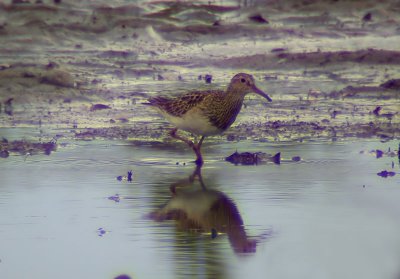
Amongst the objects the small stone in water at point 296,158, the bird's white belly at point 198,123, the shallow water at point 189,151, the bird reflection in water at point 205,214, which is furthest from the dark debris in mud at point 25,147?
the small stone in water at point 296,158

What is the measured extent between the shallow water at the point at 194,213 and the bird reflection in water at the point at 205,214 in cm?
3

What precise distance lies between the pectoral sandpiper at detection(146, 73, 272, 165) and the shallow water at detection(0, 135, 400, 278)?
30 centimetres

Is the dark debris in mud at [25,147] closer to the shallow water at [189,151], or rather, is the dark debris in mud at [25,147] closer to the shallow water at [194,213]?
the shallow water at [189,151]

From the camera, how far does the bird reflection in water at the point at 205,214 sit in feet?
27.6

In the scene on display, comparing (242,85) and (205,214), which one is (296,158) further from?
(205,214)

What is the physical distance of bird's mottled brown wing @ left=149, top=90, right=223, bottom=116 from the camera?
41.0 ft

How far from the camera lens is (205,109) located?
12383mm

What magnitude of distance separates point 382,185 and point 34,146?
4225 mm

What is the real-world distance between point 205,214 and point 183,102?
353 centimetres

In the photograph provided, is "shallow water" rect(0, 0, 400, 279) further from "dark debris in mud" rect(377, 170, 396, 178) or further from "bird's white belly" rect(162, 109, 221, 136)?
"bird's white belly" rect(162, 109, 221, 136)

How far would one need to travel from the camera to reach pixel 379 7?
74.7 ft

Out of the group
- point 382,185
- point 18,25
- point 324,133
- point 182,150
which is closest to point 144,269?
point 382,185

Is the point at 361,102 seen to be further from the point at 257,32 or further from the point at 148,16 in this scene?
the point at 148,16

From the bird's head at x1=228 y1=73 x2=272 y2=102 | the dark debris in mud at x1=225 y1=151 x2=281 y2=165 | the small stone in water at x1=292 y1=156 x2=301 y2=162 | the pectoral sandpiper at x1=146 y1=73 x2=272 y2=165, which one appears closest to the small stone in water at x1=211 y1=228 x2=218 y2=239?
the dark debris in mud at x1=225 y1=151 x2=281 y2=165
